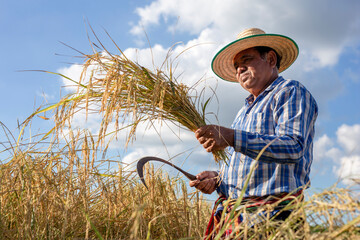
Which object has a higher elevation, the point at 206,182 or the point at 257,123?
the point at 257,123

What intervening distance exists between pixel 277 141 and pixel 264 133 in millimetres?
255

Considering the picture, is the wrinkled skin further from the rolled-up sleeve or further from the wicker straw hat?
the rolled-up sleeve

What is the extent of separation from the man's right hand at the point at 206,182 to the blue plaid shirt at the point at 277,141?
0.53 ft

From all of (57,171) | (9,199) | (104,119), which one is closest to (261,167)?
(104,119)

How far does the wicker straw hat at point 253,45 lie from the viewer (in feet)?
9.04

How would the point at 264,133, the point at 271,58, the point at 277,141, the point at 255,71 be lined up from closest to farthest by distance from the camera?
the point at 277,141
the point at 264,133
the point at 255,71
the point at 271,58

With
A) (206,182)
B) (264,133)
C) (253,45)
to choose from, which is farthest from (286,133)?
(253,45)

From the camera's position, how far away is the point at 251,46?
277 cm

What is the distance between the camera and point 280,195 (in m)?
2.15

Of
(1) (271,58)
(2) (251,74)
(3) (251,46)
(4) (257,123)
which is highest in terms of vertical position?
(3) (251,46)

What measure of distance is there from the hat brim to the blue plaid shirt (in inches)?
17.6

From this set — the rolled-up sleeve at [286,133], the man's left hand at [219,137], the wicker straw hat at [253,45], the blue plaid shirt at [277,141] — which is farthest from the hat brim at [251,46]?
the man's left hand at [219,137]

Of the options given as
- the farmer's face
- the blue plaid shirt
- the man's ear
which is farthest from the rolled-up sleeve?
the man's ear

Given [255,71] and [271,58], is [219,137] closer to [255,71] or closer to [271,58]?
[255,71]
